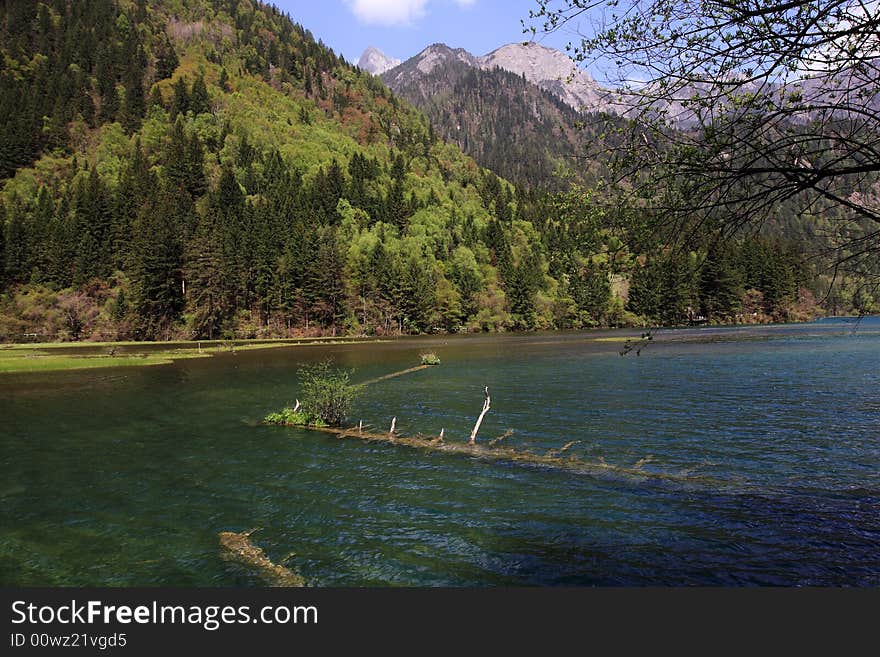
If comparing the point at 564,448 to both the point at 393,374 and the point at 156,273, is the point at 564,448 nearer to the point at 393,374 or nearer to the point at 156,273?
the point at 393,374

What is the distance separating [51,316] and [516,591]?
11707cm

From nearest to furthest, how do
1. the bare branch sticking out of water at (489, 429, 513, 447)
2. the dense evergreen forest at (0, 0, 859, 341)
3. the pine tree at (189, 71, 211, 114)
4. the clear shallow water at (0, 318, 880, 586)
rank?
the clear shallow water at (0, 318, 880, 586), the bare branch sticking out of water at (489, 429, 513, 447), the dense evergreen forest at (0, 0, 859, 341), the pine tree at (189, 71, 211, 114)

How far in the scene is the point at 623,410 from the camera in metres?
31.5

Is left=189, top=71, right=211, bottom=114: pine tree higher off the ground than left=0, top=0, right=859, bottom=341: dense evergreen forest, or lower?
higher

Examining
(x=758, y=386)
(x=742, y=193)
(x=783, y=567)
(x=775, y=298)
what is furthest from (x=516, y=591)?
(x=775, y=298)

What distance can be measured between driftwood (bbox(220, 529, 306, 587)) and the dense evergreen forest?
6707 cm

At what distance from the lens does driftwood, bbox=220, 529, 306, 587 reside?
38.6 feet

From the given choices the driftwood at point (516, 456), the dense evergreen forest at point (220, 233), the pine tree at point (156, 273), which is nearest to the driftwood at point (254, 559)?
the driftwood at point (516, 456)

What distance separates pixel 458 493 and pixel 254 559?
24.1 feet

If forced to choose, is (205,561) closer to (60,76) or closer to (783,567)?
(783,567)

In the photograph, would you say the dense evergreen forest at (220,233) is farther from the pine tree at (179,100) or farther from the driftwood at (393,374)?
the driftwood at (393,374)

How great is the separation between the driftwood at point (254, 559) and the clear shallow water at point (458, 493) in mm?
331

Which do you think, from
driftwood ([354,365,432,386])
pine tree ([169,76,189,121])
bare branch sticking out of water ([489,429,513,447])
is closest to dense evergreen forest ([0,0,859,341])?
pine tree ([169,76,189,121])

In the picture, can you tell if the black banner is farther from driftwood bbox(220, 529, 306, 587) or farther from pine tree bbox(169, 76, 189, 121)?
pine tree bbox(169, 76, 189, 121)
